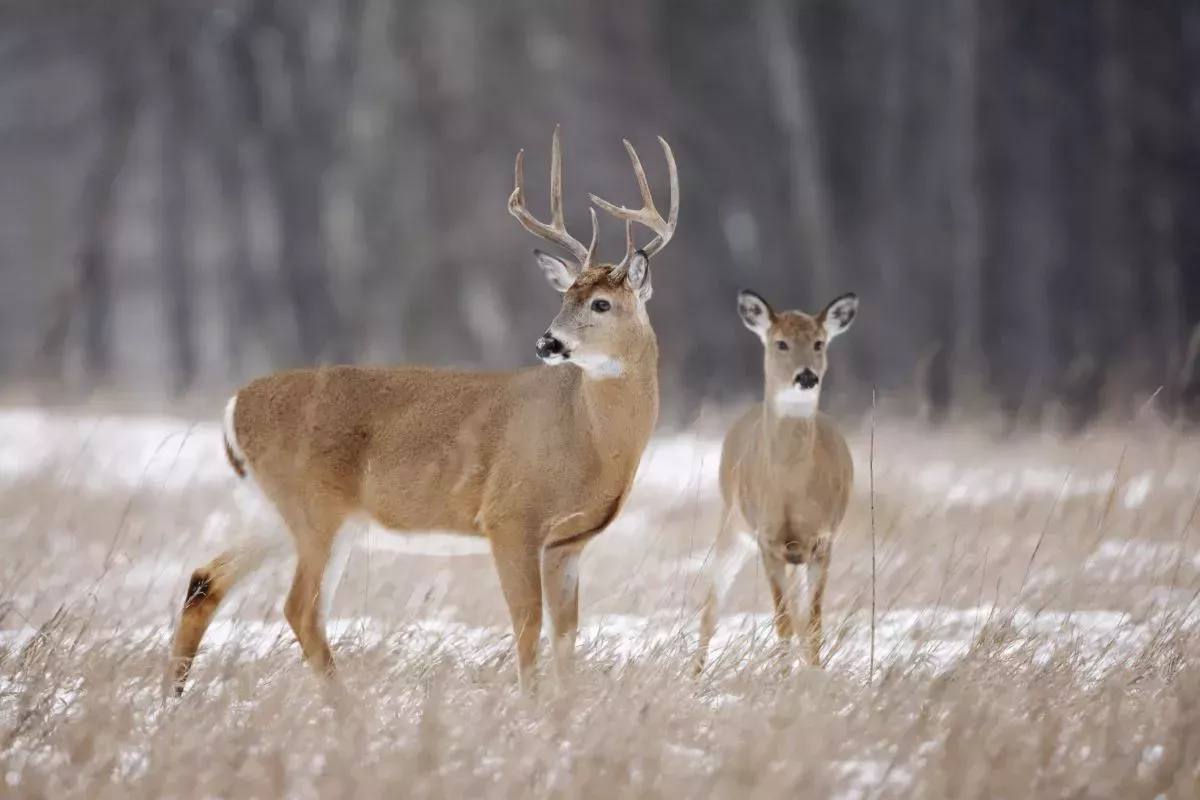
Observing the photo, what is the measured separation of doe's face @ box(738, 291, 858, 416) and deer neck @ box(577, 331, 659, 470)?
945 mm

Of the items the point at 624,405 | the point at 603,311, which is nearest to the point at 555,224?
the point at 603,311

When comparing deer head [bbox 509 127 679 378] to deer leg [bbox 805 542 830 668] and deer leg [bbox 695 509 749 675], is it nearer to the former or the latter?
deer leg [bbox 695 509 749 675]

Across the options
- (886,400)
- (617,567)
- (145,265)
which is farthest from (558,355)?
(145,265)

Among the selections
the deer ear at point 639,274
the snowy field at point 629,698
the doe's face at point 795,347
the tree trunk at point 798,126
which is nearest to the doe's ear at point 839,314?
the doe's face at point 795,347

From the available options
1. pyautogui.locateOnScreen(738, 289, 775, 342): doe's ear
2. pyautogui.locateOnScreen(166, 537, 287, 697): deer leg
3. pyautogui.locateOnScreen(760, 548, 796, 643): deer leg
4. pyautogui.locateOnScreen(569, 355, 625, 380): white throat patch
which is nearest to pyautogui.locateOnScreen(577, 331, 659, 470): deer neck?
pyautogui.locateOnScreen(569, 355, 625, 380): white throat patch

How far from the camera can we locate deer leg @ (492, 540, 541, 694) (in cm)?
446

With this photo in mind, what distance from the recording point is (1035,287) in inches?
691

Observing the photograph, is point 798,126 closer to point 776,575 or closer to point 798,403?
point 798,403

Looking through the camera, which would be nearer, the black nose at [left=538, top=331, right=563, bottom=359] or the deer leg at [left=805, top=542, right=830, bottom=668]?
the black nose at [left=538, top=331, right=563, bottom=359]

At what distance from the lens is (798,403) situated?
5.75 m

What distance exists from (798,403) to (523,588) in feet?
5.43

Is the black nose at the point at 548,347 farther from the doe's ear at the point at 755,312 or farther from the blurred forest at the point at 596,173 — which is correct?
the blurred forest at the point at 596,173

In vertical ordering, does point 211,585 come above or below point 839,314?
below

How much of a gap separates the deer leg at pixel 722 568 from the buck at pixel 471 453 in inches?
25.6
